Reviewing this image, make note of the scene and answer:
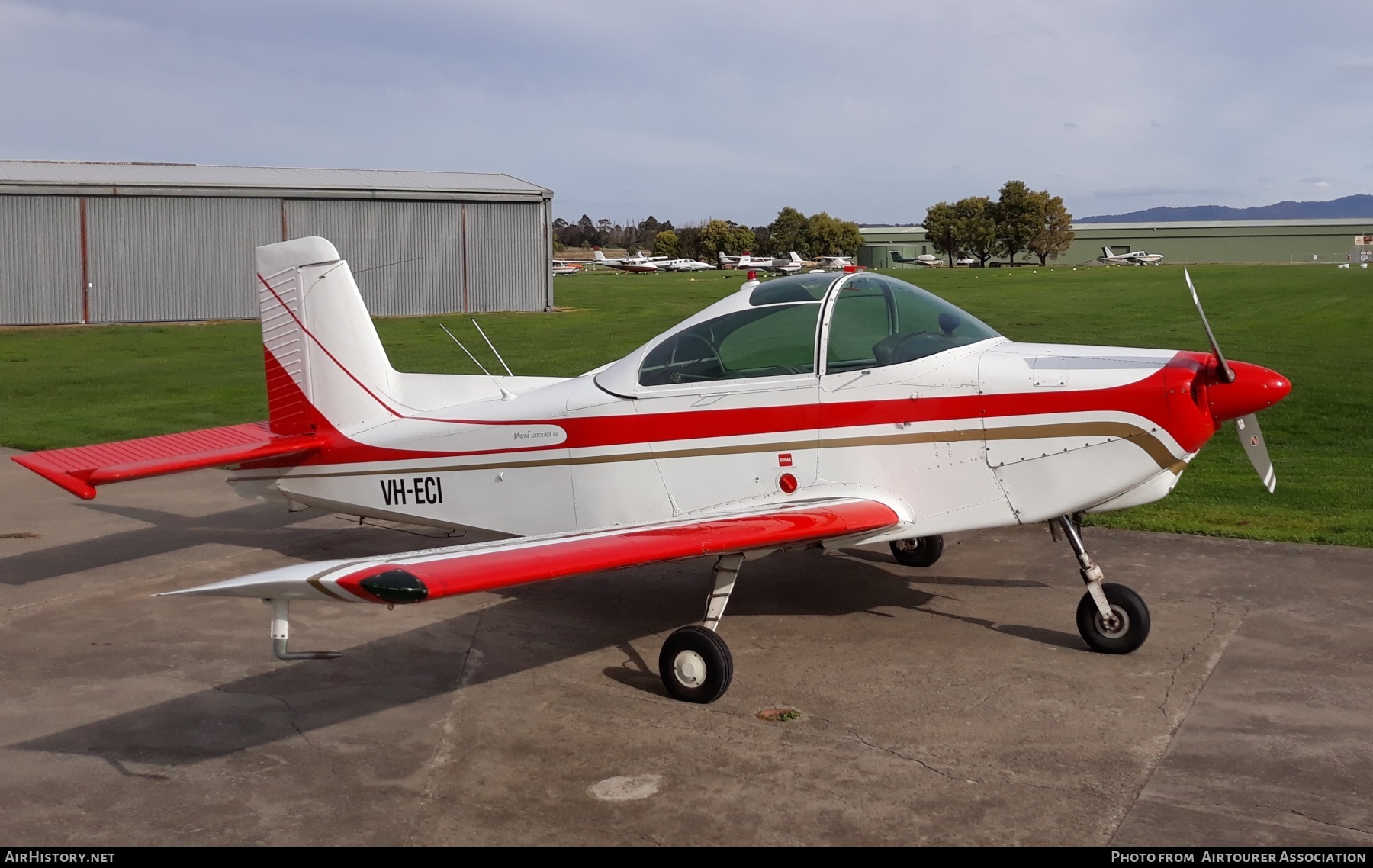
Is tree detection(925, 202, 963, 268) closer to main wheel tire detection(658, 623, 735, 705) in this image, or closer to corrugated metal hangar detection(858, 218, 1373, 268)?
corrugated metal hangar detection(858, 218, 1373, 268)

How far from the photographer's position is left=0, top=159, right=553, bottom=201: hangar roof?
102ft

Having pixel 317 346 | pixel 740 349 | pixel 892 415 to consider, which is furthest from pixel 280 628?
pixel 317 346

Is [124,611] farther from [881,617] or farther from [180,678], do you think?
[881,617]

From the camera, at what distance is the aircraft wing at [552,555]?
4461mm

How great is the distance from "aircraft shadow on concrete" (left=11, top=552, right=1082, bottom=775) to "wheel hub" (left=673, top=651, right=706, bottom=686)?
0.30 m

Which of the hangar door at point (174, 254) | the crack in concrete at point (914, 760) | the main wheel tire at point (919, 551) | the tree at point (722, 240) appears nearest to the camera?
the crack in concrete at point (914, 760)

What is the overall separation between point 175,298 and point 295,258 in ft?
88.2

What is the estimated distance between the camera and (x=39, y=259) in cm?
3086

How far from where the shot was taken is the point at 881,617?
7.36 meters

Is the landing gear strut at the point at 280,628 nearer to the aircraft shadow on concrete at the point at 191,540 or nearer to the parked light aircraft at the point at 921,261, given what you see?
the aircraft shadow on concrete at the point at 191,540

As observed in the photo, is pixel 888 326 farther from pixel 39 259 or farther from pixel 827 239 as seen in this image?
pixel 827 239

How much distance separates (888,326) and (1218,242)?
5516 inches

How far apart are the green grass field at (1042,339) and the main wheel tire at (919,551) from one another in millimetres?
2075

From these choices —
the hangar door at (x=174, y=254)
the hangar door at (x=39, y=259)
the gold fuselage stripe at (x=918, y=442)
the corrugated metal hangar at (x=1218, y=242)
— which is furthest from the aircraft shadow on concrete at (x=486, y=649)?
the corrugated metal hangar at (x=1218, y=242)
